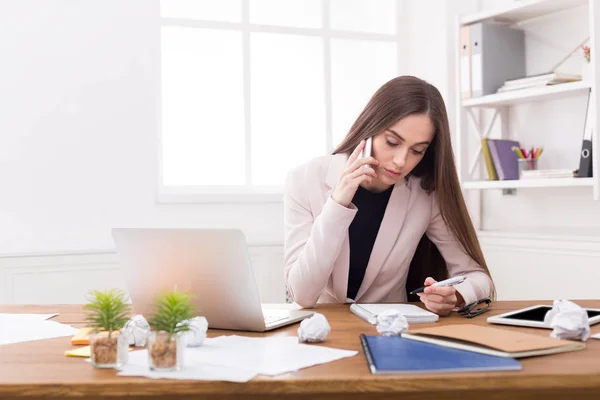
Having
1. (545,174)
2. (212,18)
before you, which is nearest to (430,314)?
(545,174)

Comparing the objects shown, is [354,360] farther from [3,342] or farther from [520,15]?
[520,15]

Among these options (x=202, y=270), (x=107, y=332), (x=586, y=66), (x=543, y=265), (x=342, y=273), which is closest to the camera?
(x=107, y=332)

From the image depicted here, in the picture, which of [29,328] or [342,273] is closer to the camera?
[29,328]

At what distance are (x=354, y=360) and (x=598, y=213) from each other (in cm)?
245

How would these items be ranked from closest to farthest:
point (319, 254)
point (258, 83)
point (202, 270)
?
point (202, 270) → point (319, 254) → point (258, 83)

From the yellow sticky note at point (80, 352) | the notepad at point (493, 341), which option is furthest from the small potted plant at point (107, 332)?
the notepad at point (493, 341)

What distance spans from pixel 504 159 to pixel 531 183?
0.28m

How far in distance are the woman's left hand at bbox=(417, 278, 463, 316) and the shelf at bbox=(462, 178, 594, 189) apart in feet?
5.33

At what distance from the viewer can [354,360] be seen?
1.17 m

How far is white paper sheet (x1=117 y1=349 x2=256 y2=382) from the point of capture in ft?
3.46

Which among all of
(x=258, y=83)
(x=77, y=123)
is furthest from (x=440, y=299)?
(x=258, y=83)

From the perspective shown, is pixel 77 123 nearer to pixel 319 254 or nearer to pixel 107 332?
pixel 319 254

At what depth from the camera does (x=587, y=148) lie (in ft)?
9.93

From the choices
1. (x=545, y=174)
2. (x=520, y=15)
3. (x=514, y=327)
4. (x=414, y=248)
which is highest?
(x=520, y=15)
